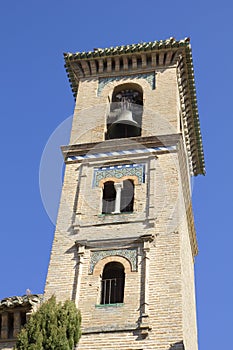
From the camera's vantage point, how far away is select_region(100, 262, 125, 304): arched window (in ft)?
52.5

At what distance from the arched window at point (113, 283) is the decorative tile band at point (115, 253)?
0.24 metres

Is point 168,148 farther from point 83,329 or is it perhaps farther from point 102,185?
point 83,329

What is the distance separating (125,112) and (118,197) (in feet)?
12.8

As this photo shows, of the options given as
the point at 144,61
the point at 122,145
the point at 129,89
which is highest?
Answer: the point at 144,61

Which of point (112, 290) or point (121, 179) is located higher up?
point (121, 179)

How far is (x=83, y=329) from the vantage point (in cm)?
1505

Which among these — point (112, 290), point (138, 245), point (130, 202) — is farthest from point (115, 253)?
point (130, 202)

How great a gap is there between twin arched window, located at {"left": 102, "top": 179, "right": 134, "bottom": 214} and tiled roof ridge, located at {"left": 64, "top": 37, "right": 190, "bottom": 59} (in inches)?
228

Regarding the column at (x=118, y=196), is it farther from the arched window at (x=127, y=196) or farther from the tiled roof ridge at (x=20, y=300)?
the tiled roof ridge at (x=20, y=300)

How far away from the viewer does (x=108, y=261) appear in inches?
647

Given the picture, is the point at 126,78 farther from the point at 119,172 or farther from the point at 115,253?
the point at 115,253

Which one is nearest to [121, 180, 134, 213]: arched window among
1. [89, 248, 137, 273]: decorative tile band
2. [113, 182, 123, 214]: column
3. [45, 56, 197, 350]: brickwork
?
[113, 182, 123, 214]: column

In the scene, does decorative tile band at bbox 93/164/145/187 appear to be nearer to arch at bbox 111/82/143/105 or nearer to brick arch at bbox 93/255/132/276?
brick arch at bbox 93/255/132/276

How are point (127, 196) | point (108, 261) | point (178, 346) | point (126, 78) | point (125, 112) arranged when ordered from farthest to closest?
point (126, 78)
point (125, 112)
point (127, 196)
point (108, 261)
point (178, 346)
